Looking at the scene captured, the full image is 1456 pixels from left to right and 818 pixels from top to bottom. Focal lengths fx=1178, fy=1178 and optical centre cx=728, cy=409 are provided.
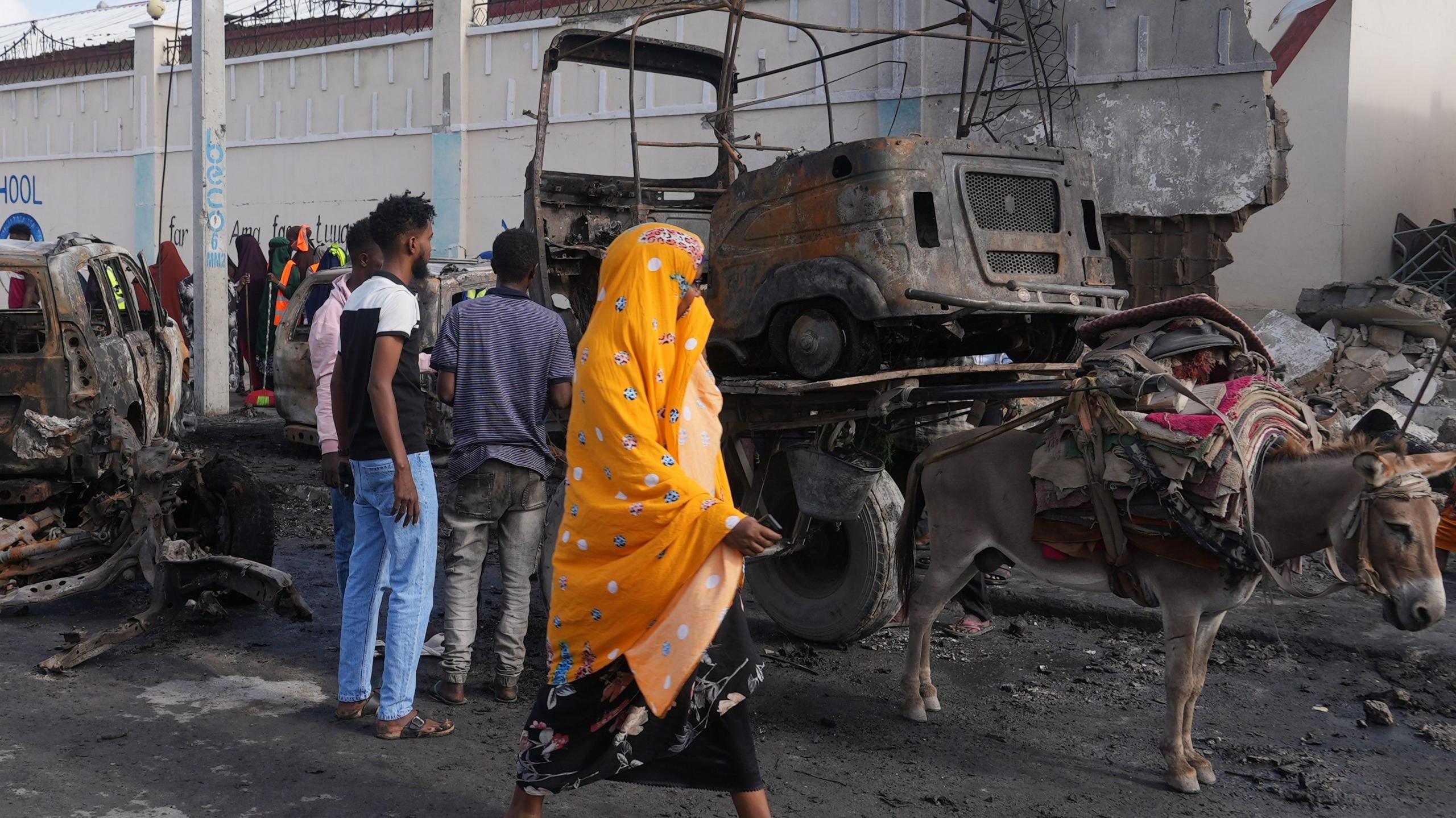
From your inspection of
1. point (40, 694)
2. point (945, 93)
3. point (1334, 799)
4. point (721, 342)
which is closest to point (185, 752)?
point (40, 694)

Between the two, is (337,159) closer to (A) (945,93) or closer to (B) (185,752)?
(A) (945,93)

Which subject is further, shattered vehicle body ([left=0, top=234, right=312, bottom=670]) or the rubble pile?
the rubble pile

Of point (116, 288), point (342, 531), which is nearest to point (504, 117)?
point (116, 288)

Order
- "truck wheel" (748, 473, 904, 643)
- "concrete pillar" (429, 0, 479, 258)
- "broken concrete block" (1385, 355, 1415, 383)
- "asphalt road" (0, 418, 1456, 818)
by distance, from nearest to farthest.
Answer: "asphalt road" (0, 418, 1456, 818)
"truck wheel" (748, 473, 904, 643)
"broken concrete block" (1385, 355, 1415, 383)
"concrete pillar" (429, 0, 479, 258)

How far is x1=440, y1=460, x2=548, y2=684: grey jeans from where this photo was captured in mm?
4754

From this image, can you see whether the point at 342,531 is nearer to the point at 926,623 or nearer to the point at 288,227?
the point at 926,623

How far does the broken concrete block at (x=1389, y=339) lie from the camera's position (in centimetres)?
1023

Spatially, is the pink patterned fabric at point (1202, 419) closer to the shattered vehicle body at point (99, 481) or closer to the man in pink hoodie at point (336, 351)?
the man in pink hoodie at point (336, 351)

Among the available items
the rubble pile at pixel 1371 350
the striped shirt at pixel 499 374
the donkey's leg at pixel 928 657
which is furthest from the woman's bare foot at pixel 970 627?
the rubble pile at pixel 1371 350

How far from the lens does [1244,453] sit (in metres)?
4.06

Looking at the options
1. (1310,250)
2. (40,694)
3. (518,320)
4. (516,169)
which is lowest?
(40,694)

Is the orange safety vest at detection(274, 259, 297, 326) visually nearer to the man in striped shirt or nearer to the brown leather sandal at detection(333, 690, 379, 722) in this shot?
the man in striped shirt

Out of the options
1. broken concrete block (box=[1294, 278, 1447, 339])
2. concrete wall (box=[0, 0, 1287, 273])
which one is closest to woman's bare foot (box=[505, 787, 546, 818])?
concrete wall (box=[0, 0, 1287, 273])

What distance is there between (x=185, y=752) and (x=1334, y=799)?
4.05 meters
